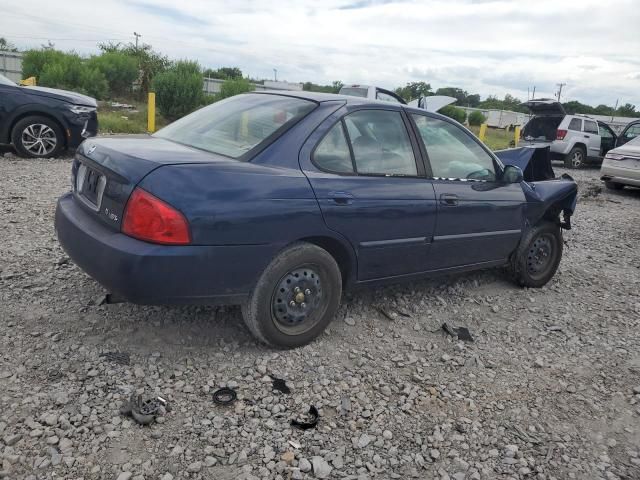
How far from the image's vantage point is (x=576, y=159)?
54.4ft

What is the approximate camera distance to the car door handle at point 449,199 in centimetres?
399

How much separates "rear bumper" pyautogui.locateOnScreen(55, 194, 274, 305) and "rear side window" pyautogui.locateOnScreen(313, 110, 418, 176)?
796 mm

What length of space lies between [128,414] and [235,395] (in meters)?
0.56

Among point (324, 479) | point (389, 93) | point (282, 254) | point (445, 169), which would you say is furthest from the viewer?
point (389, 93)

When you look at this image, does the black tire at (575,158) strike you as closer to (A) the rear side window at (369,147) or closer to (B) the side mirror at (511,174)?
(B) the side mirror at (511,174)

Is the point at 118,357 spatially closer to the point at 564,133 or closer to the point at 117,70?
the point at 564,133

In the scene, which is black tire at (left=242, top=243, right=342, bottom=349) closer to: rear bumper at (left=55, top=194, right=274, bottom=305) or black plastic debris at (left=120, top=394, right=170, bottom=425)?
rear bumper at (left=55, top=194, right=274, bottom=305)

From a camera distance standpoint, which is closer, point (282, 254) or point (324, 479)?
point (324, 479)

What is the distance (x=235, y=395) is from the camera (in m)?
2.98

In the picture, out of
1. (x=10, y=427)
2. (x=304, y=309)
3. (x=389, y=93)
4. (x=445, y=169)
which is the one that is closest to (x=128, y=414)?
(x=10, y=427)

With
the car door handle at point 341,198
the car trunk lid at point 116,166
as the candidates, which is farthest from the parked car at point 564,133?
the car trunk lid at point 116,166

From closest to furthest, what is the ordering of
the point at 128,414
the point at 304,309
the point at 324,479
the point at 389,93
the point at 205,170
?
the point at 324,479, the point at 128,414, the point at 205,170, the point at 304,309, the point at 389,93

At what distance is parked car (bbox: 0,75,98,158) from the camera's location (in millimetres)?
8266

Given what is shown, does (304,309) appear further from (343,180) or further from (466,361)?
(466,361)
